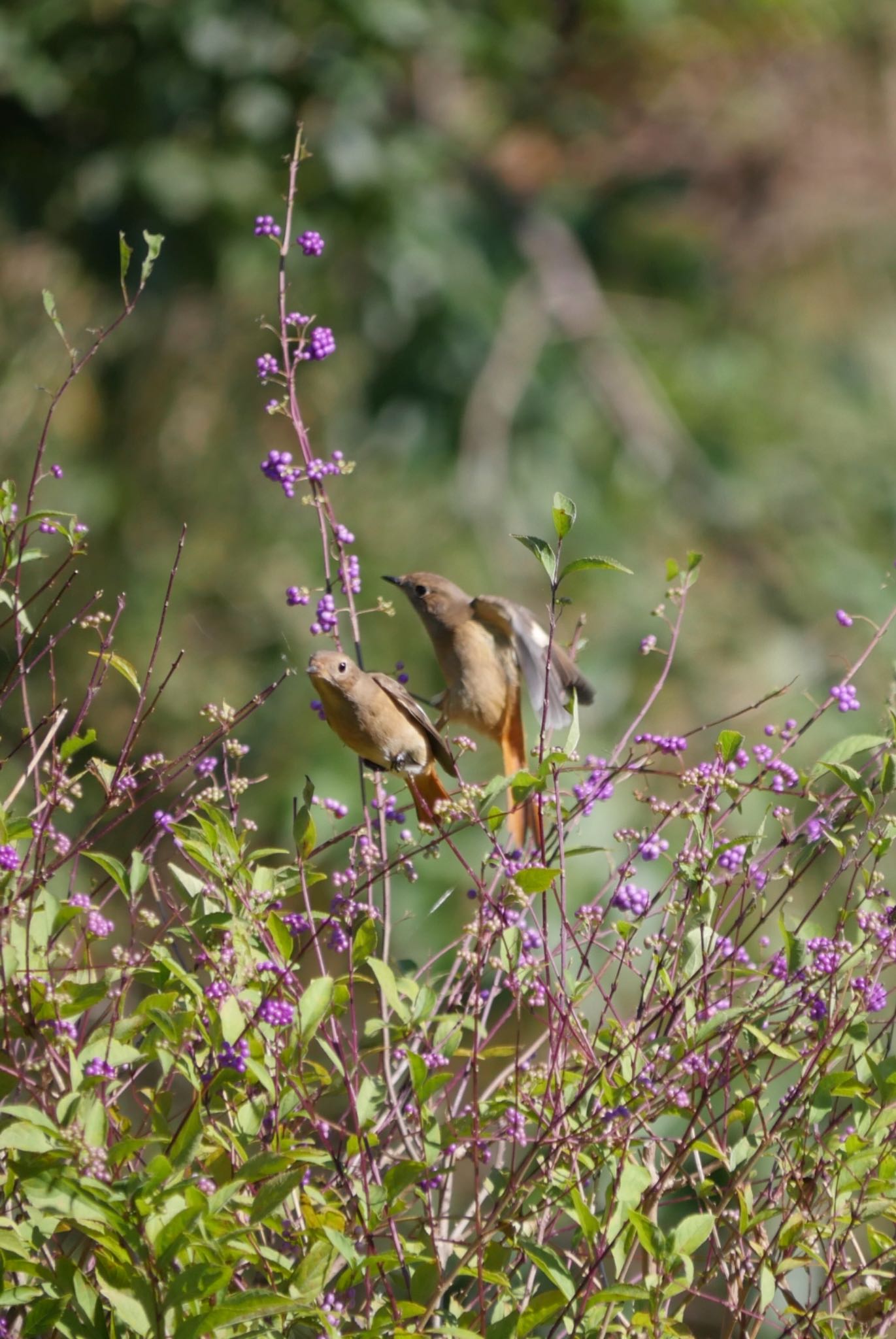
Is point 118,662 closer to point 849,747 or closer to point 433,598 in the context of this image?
point 849,747

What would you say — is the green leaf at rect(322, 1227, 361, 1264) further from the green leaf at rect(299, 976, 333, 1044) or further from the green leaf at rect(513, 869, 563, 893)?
the green leaf at rect(513, 869, 563, 893)

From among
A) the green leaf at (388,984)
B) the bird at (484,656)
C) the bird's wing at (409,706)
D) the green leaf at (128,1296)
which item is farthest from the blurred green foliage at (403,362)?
the green leaf at (128,1296)

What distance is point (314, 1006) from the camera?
1.46 meters

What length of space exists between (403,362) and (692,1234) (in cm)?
481

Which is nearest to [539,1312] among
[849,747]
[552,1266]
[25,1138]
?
[552,1266]

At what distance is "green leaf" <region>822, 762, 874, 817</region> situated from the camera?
1510 millimetres

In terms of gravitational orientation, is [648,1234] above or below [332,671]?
below

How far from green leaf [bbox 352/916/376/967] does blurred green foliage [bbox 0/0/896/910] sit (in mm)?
3313

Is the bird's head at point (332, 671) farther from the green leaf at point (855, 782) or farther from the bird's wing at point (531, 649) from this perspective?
the green leaf at point (855, 782)

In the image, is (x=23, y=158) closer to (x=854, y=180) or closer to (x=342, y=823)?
(x=342, y=823)

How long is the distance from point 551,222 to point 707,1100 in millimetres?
5611

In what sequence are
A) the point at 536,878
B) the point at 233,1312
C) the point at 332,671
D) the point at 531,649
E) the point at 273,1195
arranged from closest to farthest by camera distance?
1. the point at 233,1312
2. the point at 273,1195
3. the point at 536,878
4. the point at 332,671
5. the point at 531,649

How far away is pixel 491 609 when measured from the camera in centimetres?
345

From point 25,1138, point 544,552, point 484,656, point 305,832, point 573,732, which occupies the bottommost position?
point 484,656
